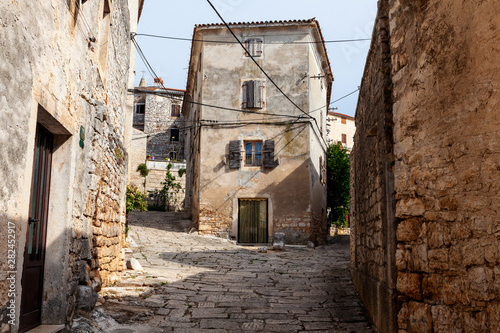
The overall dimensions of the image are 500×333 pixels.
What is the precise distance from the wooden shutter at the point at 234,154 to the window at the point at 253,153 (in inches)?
15.4

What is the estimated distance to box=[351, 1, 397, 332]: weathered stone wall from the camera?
4.72 meters

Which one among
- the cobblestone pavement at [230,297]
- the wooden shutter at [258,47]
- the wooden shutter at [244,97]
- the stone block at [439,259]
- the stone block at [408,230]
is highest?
the wooden shutter at [258,47]

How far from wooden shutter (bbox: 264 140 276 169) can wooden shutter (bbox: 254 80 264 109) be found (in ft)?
5.04

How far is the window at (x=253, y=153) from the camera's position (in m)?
18.0

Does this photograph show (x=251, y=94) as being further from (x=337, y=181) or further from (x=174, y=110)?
(x=174, y=110)

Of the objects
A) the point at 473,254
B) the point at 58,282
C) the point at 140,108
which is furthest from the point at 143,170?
the point at 473,254

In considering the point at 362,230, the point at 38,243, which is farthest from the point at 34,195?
the point at 362,230

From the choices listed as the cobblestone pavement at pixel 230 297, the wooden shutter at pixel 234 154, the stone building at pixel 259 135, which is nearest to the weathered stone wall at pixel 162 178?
the stone building at pixel 259 135

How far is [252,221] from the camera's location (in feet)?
58.0

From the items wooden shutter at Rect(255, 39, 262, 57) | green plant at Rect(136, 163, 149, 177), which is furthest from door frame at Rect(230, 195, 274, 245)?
green plant at Rect(136, 163, 149, 177)

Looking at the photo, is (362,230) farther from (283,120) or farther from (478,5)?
(283,120)

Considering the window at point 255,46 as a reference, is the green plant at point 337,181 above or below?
below

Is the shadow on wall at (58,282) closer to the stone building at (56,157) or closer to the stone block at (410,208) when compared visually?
the stone building at (56,157)

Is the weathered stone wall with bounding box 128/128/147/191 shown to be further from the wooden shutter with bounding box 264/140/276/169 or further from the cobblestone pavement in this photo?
the cobblestone pavement
